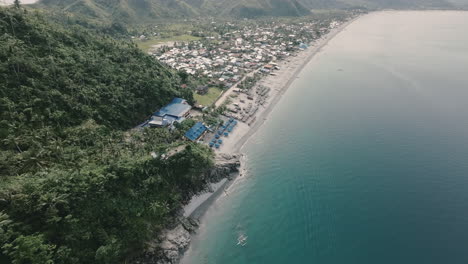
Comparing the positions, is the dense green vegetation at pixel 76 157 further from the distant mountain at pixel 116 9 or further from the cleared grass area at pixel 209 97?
the distant mountain at pixel 116 9

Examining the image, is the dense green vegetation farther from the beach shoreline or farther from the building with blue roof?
the beach shoreline

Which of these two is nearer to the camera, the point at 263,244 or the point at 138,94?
the point at 263,244

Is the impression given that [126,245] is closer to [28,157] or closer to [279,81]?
[28,157]

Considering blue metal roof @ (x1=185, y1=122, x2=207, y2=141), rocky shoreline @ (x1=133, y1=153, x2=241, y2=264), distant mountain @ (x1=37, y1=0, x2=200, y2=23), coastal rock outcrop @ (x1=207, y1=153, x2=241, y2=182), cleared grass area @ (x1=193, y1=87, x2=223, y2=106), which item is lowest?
rocky shoreline @ (x1=133, y1=153, x2=241, y2=264)

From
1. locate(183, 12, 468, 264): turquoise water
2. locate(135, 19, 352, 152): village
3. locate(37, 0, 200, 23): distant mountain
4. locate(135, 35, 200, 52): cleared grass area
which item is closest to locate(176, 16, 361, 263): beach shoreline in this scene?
locate(135, 19, 352, 152): village

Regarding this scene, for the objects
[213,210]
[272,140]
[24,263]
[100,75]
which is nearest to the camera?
[24,263]

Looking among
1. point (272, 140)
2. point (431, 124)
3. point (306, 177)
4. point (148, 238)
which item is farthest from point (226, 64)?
point (148, 238)
